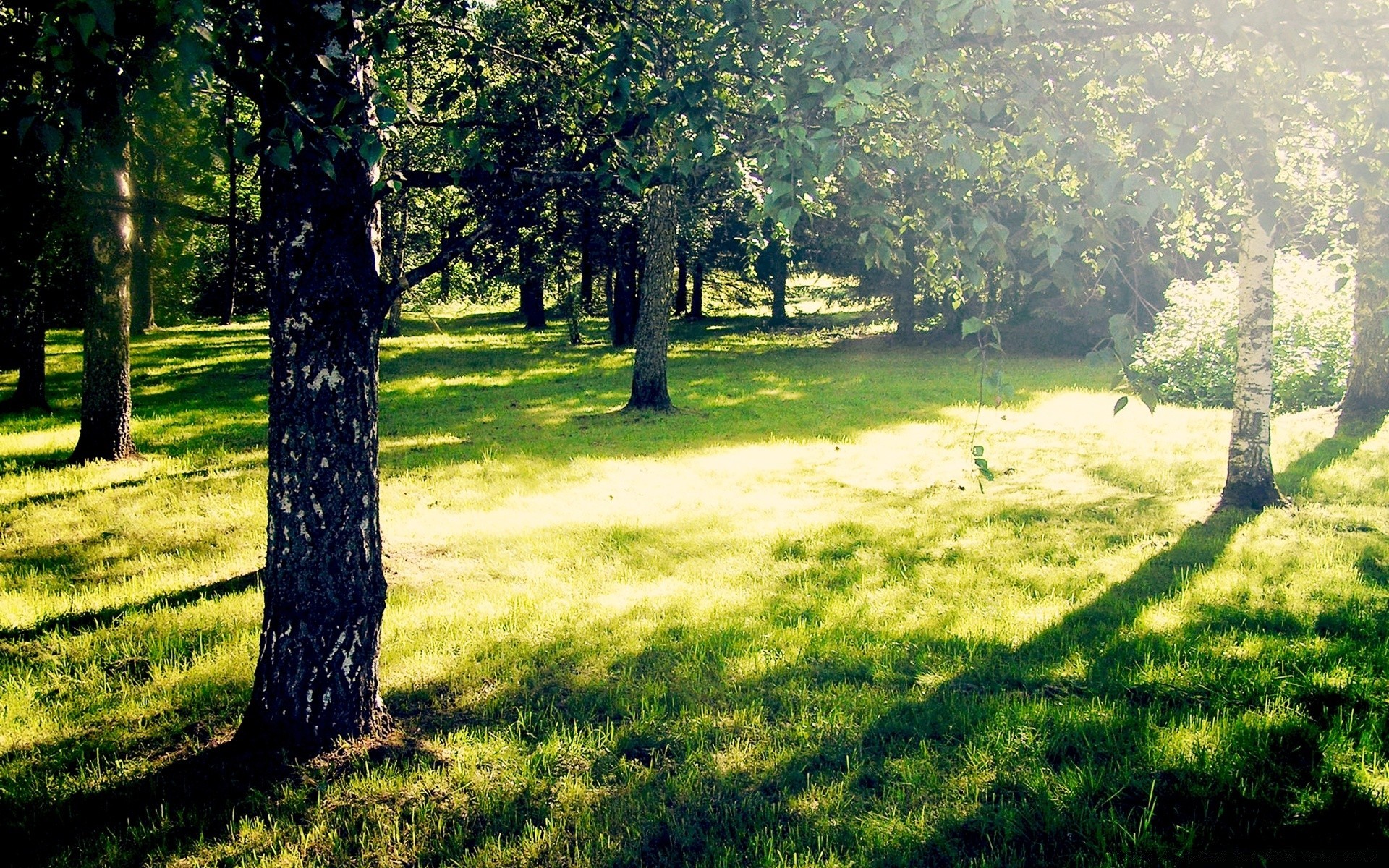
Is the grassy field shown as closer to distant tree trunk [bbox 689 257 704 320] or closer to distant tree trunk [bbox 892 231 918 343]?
distant tree trunk [bbox 892 231 918 343]

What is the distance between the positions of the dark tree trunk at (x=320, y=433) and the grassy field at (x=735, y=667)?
1.23 feet

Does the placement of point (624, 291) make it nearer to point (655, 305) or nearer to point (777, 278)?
point (777, 278)

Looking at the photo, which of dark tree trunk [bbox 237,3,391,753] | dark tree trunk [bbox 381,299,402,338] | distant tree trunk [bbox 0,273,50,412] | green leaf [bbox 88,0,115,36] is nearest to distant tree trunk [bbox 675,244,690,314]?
dark tree trunk [bbox 381,299,402,338]

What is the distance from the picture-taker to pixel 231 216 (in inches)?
212

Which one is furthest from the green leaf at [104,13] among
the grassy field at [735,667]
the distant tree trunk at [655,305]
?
the distant tree trunk at [655,305]

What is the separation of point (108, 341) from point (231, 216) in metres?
7.27

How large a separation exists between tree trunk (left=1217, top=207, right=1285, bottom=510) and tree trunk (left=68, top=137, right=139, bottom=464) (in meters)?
13.3

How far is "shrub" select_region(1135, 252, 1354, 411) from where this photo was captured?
54.3 ft

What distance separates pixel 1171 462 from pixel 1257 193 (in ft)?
31.1

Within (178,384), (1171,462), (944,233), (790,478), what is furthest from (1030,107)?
(178,384)

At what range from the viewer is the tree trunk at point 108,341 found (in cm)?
1084

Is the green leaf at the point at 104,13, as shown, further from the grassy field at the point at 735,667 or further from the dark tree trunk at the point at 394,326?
the dark tree trunk at the point at 394,326

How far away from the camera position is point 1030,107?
11.1 feet

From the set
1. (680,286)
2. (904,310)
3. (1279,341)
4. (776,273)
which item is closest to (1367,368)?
(1279,341)
